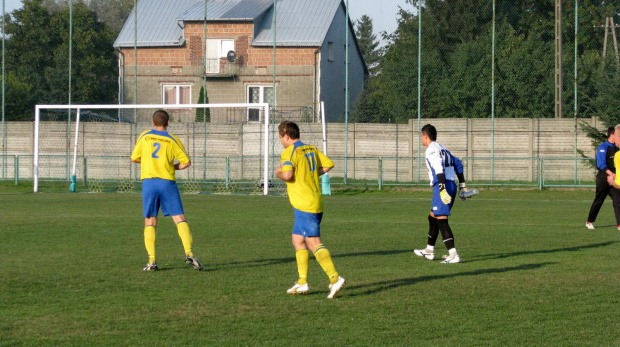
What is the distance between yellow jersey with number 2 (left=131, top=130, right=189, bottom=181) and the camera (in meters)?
10.4

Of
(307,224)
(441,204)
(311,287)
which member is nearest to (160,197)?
(311,287)

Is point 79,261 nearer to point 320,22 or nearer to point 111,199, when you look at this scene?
point 111,199

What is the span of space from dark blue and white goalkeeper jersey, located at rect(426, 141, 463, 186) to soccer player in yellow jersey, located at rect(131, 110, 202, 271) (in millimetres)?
3277

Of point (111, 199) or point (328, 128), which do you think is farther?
point (328, 128)

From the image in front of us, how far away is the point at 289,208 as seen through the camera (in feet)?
70.5

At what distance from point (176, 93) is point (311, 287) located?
108 feet

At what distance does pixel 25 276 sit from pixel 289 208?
39.7 feet

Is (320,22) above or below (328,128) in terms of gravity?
above

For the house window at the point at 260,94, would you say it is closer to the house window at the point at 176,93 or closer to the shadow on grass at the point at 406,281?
the house window at the point at 176,93

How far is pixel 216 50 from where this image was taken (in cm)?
4247

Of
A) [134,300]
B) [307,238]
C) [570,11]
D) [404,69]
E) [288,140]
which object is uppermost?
[570,11]

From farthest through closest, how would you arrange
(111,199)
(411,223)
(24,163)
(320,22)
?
(320,22)
(24,163)
(111,199)
(411,223)

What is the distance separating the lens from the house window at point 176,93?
4081cm

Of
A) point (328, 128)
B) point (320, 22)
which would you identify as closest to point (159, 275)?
point (328, 128)
